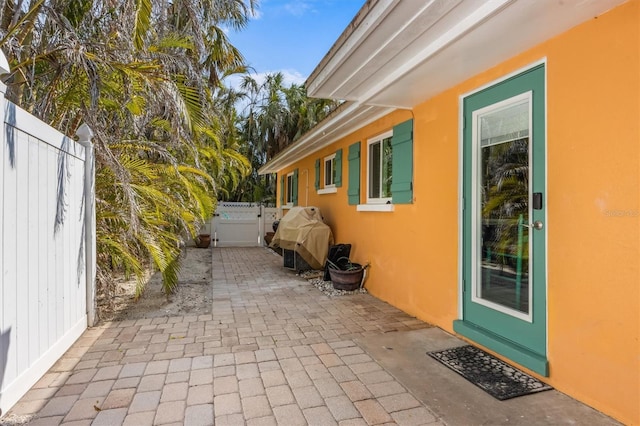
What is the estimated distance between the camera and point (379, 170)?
5617mm

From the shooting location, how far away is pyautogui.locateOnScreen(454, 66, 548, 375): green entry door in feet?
9.08

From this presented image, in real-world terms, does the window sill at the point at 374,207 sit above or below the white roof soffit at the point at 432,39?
below

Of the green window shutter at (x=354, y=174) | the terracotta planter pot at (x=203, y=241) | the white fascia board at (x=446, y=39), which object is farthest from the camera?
the terracotta planter pot at (x=203, y=241)

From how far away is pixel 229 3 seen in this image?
379 inches

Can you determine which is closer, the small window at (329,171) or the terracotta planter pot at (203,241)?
the small window at (329,171)

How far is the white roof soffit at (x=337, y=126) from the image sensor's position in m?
5.12

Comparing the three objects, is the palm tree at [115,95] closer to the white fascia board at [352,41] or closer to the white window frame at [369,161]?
the white fascia board at [352,41]

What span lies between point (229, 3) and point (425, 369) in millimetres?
10203

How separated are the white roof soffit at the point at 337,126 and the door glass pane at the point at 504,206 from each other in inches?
75.7

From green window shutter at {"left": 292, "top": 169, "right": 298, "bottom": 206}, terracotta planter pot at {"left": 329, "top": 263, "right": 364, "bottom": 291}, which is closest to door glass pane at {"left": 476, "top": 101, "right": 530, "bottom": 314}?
terracotta planter pot at {"left": 329, "top": 263, "right": 364, "bottom": 291}

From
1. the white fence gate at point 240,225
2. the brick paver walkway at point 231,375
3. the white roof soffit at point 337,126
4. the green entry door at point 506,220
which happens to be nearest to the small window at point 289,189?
the white fence gate at point 240,225

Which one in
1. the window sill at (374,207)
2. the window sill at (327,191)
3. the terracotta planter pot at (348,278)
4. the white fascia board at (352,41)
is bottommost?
the terracotta planter pot at (348,278)

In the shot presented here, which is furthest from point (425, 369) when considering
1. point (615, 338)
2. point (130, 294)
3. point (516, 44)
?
point (130, 294)

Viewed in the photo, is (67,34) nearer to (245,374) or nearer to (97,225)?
(97,225)
